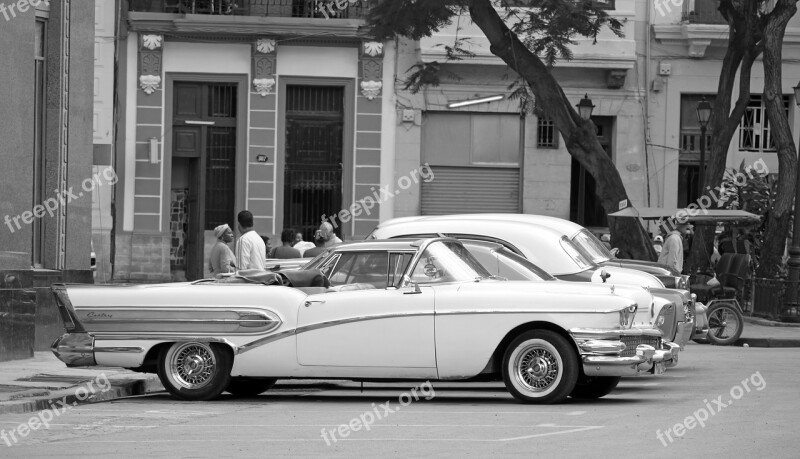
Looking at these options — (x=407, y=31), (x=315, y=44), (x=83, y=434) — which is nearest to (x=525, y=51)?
(x=407, y=31)

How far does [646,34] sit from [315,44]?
733cm

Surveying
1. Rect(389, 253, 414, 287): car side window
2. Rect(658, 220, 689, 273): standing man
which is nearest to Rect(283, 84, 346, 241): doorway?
Rect(658, 220, 689, 273): standing man

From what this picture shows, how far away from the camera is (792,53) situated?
3250 centimetres

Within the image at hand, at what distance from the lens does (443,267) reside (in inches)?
522

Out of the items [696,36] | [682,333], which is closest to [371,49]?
[696,36]

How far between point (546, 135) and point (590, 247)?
48.9 ft

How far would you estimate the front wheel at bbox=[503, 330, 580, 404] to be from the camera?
41.3 ft

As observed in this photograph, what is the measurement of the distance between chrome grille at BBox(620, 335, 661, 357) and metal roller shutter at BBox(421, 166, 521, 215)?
63.2 ft

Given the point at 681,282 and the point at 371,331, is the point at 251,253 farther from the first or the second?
the point at 371,331

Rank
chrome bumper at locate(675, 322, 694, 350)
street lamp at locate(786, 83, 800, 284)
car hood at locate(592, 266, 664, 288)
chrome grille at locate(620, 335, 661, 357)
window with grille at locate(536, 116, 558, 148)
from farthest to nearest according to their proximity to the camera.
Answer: window with grille at locate(536, 116, 558, 148) < street lamp at locate(786, 83, 800, 284) < car hood at locate(592, 266, 664, 288) < chrome bumper at locate(675, 322, 694, 350) < chrome grille at locate(620, 335, 661, 357)

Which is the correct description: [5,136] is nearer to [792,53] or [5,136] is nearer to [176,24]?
[176,24]

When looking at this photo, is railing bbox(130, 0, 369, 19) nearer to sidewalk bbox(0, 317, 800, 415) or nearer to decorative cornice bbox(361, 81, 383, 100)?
decorative cornice bbox(361, 81, 383, 100)

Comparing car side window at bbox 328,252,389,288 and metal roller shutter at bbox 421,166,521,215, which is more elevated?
metal roller shutter at bbox 421,166,521,215

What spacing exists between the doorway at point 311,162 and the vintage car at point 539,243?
49.6 feet
